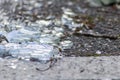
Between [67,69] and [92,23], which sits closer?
[67,69]

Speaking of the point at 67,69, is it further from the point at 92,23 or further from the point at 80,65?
the point at 92,23

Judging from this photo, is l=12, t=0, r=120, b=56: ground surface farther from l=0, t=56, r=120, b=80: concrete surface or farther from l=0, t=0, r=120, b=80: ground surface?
l=0, t=56, r=120, b=80: concrete surface

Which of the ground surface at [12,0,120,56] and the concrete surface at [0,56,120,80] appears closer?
the concrete surface at [0,56,120,80]


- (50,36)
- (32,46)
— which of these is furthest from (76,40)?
(32,46)

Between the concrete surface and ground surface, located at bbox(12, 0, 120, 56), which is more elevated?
the concrete surface

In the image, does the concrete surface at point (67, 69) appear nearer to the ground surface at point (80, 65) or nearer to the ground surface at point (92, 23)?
the ground surface at point (80, 65)

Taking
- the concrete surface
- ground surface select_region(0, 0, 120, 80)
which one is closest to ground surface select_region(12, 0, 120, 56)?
ground surface select_region(0, 0, 120, 80)

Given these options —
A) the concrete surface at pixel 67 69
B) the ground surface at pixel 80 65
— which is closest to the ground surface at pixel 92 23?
the ground surface at pixel 80 65

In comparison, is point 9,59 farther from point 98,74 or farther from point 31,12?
point 31,12

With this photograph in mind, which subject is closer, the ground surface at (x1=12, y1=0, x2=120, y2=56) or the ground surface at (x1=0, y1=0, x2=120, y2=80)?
the ground surface at (x1=0, y1=0, x2=120, y2=80)

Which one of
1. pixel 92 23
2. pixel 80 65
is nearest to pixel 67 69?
pixel 80 65

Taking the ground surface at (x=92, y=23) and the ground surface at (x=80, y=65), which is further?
the ground surface at (x=92, y=23)

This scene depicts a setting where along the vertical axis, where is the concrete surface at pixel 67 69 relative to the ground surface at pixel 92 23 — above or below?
above
